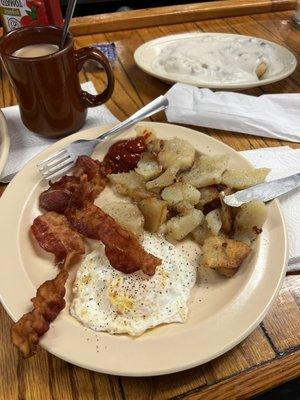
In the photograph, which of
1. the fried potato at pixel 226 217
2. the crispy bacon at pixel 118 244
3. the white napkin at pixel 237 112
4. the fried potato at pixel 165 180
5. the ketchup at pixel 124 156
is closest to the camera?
the crispy bacon at pixel 118 244

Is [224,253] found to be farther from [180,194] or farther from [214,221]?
[180,194]

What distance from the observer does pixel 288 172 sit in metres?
1.20

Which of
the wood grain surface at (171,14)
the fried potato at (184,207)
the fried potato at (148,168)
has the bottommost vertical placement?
the fried potato at (184,207)

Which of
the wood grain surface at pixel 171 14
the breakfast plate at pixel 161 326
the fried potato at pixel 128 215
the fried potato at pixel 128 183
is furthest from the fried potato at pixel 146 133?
the wood grain surface at pixel 171 14

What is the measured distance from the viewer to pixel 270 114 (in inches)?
55.0

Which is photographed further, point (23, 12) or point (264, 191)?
point (23, 12)

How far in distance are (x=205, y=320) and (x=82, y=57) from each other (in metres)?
0.89

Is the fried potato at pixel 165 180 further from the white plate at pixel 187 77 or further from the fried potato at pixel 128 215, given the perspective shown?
the white plate at pixel 187 77

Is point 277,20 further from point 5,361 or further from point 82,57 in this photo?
point 5,361

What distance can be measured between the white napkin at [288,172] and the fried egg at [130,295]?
25 cm

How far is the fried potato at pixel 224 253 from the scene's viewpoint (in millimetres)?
881

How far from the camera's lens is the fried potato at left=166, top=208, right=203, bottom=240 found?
0.99m

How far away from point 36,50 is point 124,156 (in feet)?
1.46

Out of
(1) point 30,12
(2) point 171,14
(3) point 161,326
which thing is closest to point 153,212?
(3) point 161,326
